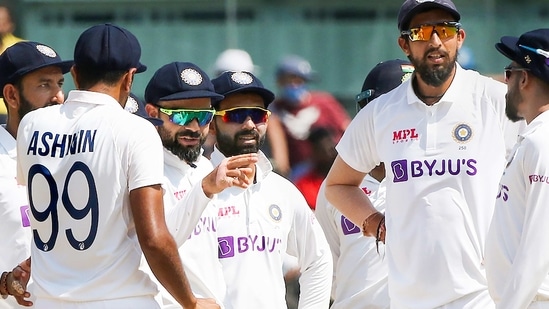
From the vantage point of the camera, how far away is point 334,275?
319 inches

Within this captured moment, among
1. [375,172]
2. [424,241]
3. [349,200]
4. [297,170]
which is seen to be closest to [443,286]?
[424,241]

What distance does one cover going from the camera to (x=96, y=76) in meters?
6.10

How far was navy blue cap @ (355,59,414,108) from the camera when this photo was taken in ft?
26.2

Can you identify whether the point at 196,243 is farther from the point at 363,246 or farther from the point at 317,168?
the point at 317,168

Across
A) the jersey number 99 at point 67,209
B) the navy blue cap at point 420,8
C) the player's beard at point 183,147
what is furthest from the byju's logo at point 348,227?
the jersey number 99 at point 67,209

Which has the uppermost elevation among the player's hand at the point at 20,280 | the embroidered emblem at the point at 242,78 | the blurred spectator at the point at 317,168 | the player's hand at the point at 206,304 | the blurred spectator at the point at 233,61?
the embroidered emblem at the point at 242,78

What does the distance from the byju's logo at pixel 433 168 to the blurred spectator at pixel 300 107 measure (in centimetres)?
501

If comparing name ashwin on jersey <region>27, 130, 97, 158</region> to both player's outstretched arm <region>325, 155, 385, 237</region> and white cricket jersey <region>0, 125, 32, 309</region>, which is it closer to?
white cricket jersey <region>0, 125, 32, 309</region>

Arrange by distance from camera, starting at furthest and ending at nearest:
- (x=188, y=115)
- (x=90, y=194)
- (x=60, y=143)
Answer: (x=188, y=115) → (x=60, y=143) → (x=90, y=194)

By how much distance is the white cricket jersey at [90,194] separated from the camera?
5.88m

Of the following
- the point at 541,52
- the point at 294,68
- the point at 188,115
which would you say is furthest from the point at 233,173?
the point at 294,68

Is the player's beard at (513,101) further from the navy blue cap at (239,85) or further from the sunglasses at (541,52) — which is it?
the navy blue cap at (239,85)

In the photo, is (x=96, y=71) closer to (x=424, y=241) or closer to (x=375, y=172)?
(x=424, y=241)

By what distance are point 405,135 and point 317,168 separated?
4.46 meters
